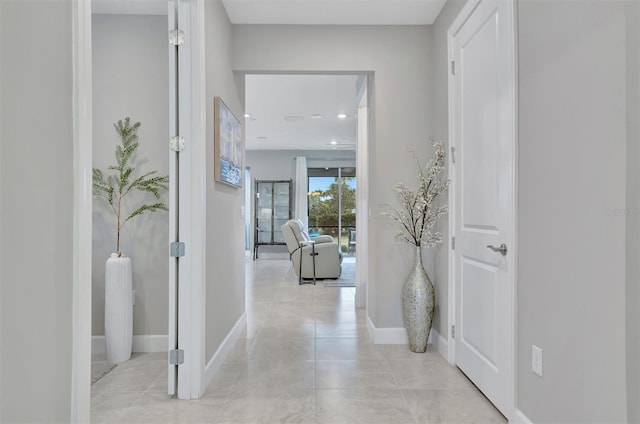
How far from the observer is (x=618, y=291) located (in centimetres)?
125

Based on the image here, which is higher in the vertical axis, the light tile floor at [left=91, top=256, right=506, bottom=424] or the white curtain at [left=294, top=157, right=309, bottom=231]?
the white curtain at [left=294, top=157, right=309, bottom=231]

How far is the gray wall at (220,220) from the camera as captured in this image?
2.47 metres

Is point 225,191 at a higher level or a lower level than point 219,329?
higher

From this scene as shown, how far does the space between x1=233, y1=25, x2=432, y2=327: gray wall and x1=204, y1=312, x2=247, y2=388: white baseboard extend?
3.89 ft

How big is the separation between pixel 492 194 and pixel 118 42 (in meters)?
3.00

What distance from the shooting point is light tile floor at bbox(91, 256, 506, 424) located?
2.03m

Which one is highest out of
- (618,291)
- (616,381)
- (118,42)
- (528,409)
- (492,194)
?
(118,42)

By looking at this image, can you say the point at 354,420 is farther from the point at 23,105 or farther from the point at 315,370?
the point at 23,105

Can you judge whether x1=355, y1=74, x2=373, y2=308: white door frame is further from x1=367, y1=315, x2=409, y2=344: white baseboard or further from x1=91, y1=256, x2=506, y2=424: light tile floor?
x1=367, y1=315, x2=409, y2=344: white baseboard

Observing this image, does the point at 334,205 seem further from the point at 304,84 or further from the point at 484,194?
the point at 484,194

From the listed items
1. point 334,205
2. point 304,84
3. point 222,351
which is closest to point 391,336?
point 222,351

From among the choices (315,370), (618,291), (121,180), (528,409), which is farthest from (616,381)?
(121,180)

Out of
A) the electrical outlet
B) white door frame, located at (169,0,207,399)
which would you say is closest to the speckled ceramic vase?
the electrical outlet

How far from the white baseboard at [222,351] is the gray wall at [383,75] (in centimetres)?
119
